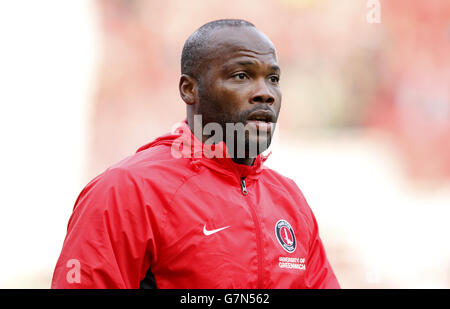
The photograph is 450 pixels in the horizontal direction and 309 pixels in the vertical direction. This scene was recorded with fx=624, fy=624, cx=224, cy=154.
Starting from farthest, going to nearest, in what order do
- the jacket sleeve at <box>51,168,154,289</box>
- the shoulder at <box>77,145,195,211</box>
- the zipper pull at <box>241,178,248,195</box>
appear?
the zipper pull at <box>241,178,248,195</box>
the shoulder at <box>77,145,195,211</box>
the jacket sleeve at <box>51,168,154,289</box>

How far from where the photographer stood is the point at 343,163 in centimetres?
775

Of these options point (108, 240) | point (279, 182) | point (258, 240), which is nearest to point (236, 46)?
point (279, 182)

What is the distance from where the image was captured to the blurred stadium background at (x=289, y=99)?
7.16 meters

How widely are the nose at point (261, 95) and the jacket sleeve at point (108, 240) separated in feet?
1.61

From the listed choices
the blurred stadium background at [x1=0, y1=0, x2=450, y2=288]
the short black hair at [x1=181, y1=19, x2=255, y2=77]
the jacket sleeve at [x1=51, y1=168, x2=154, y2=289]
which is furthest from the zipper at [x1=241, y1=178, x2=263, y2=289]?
the blurred stadium background at [x1=0, y1=0, x2=450, y2=288]

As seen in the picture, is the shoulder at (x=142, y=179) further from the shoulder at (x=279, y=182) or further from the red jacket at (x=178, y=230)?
the shoulder at (x=279, y=182)

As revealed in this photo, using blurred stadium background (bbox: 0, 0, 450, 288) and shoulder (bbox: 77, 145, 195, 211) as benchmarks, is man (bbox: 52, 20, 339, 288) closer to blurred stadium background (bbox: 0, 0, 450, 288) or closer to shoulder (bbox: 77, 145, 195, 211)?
shoulder (bbox: 77, 145, 195, 211)

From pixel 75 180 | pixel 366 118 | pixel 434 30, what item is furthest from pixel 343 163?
pixel 75 180

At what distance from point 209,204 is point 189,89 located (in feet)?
1.52

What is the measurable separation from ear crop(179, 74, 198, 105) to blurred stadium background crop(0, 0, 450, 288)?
486 centimetres

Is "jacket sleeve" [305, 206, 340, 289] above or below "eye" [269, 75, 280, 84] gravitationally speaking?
below

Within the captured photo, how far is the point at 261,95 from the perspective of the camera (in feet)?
6.70

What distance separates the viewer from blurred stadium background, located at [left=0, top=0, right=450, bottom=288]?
7164mm
